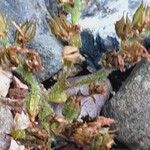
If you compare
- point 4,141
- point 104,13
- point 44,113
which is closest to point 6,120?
point 4,141

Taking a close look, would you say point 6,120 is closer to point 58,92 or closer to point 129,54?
point 58,92

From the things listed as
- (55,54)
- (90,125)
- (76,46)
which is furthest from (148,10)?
(55,54)

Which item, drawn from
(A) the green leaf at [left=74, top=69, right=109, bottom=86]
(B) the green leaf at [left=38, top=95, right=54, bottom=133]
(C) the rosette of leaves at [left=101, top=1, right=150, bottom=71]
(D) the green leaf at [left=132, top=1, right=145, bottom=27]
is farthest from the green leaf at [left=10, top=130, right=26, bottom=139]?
(D) the green leaf at [left=132, top=1, right=145, bottom=27]

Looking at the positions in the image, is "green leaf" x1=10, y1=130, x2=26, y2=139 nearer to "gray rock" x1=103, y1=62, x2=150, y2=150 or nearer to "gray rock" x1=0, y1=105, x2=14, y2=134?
"gray rock" x1=0, y1=105, x2=14, y2=134

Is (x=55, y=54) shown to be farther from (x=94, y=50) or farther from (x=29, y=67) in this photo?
(x=29, y=67)

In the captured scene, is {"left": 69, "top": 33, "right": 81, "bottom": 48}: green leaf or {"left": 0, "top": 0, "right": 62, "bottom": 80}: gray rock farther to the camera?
{"left": 0, "top": 0, "right": 62, "bottom": 80}: gray rock

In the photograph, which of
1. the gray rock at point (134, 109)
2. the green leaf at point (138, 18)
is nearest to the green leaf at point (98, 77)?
the green leaf at point (138, 18)
